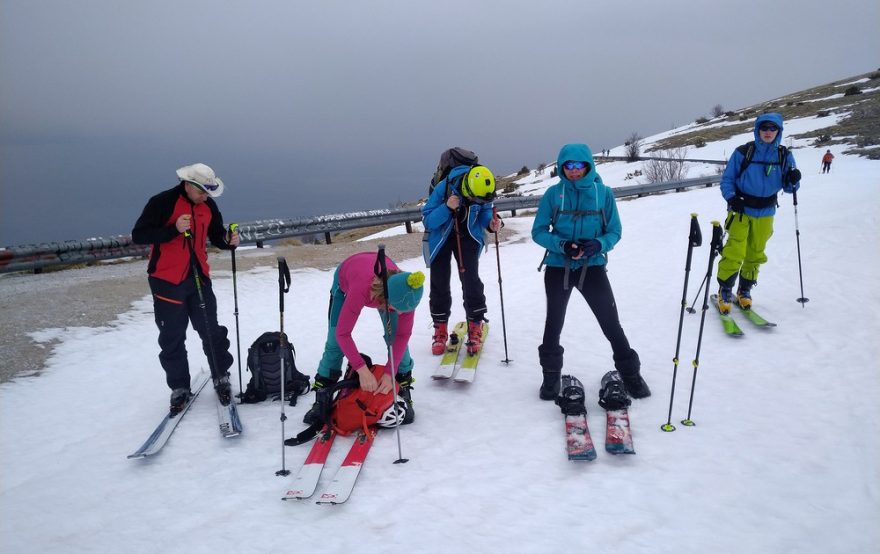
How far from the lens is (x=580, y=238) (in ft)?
16.4

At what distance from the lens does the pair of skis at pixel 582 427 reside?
4.16m

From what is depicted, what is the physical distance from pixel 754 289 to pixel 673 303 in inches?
53.1

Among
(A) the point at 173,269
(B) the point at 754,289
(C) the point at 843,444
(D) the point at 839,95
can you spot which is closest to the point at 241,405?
(A) the point at 173,269

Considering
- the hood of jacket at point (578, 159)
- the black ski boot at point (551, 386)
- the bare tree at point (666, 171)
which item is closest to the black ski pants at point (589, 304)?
the black ski boot at point (551, 386)

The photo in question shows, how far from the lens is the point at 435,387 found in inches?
230

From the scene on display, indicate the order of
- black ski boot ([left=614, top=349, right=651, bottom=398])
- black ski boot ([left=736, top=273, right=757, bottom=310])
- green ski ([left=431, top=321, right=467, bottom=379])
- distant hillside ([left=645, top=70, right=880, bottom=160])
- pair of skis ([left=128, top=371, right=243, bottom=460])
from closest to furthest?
pair of skis ([left=128, top=371, right=243, bottom=460])
black ski boot ([left=614, top=349, right=651, bottom=398])
green ski ([left=431, top=321, right=467, bottom=379])
black ski boot ([left=736, top=273, right=757, bottom=310])
distant hillside ([left=645, top=70, right=880, bottom=160])

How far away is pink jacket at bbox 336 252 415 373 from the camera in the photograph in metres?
4.36

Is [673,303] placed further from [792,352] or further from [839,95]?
[839,95]

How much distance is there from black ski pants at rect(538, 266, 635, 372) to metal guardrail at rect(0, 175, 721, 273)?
8.95 meters

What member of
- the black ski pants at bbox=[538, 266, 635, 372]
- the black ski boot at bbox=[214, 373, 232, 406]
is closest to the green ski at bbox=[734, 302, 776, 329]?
the black ski pants at bbox=[538, 266, 635, 372]

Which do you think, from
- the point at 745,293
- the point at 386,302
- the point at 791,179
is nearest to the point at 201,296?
the point at 386,302

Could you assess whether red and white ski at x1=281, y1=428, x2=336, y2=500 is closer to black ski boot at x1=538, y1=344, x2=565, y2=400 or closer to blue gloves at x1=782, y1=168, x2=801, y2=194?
black ski boot at x1=538, y1=344, x2=565, y2=400

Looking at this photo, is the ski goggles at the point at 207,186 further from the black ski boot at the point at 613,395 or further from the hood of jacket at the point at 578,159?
the black ski boot at the point at 613,395

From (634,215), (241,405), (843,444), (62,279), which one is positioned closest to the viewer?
(843,444)
